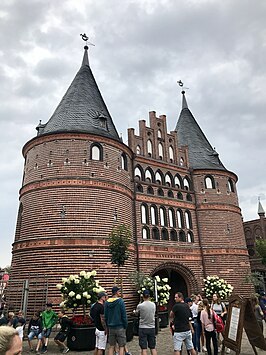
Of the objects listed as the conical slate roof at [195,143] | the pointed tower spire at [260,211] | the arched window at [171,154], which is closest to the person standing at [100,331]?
the arched window at [171,154]

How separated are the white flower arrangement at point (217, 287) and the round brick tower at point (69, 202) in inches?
235

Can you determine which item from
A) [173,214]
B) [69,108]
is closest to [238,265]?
[173,214]

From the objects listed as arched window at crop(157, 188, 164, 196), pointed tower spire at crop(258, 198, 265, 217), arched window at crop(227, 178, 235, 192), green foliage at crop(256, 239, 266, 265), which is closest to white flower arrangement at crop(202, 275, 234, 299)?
arched window at crop(157, 188, 164, 196)

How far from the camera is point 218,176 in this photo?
78.7 ft

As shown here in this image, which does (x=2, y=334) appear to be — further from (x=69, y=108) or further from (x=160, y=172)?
(x=160, y=172)

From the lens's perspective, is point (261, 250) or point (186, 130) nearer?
point (186, 130)

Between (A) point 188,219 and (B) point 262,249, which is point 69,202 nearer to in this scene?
(A) point 188,219

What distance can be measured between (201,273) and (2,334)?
2076cm

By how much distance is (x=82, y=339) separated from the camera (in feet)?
31.7

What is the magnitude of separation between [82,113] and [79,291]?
11.9m

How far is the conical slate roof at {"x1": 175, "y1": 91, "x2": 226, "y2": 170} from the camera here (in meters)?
24.5

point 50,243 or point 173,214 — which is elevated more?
point 173,214

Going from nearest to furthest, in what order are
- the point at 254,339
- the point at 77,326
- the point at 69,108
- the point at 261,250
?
the point at 254,339
the point at 77,326
the point at 69,108
the point at 261,250

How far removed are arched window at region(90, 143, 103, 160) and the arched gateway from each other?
824 cm
